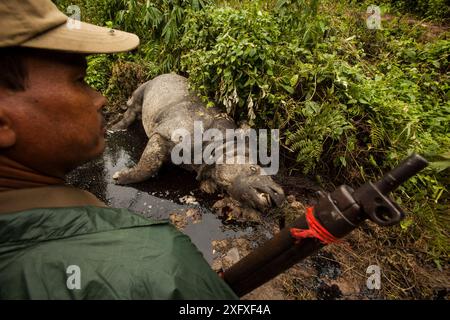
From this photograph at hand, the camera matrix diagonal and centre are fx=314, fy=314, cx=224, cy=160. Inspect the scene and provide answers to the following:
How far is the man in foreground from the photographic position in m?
1.18

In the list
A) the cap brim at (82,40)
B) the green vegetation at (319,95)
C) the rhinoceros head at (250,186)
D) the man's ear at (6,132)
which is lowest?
the rhinoceros head at (250,186)

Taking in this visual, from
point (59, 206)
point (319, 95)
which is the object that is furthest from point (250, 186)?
point (59, 206)

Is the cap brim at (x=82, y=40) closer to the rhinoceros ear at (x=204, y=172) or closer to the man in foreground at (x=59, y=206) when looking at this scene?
the man in foreground at (x=59, y=206)

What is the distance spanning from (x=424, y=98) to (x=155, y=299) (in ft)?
22.2

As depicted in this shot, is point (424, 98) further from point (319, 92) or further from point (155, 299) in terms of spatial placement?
point (155, 299)

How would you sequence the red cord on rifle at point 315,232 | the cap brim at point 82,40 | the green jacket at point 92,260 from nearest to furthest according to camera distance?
the green jacket at point 92,260 < the cap brim at point 82,40 < the red cord on rifle at point 315,232

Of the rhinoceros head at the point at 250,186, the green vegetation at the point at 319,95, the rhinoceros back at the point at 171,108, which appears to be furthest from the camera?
the rhinoceros back at the point at 171,108

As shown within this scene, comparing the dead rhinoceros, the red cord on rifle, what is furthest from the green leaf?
the red cord on rifle

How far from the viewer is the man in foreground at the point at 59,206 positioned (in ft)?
3.88

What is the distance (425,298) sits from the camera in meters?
3.63

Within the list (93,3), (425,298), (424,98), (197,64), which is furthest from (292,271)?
(93,3)

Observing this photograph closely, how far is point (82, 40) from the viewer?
4.72ft

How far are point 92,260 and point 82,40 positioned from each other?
972mm

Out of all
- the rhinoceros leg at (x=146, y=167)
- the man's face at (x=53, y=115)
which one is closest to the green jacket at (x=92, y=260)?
the man's face at (x=53, y=115)
